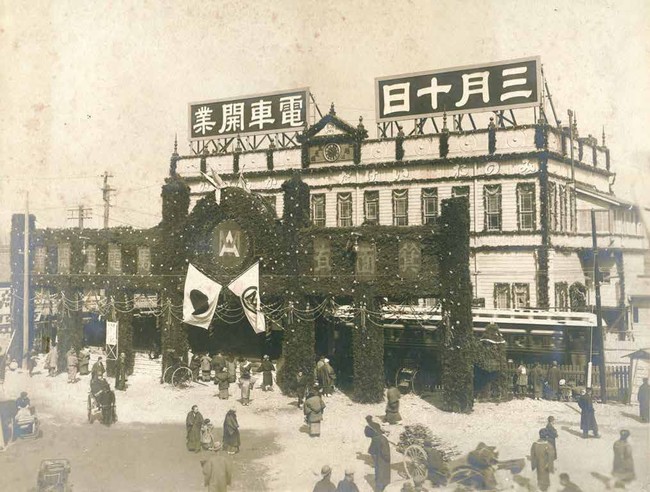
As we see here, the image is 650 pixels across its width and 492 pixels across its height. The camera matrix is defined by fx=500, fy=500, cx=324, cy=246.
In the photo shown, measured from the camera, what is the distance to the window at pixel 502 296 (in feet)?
84.2

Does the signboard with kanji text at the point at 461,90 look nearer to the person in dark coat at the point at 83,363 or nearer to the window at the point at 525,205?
the window at the point at 525,205

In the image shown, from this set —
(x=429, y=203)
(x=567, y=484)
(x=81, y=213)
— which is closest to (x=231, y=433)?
(x=567, y=484)

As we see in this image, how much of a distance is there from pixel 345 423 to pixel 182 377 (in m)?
8.48

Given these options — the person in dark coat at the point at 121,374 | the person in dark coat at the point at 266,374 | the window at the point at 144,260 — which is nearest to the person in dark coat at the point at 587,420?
the person in dark coat at the point at 266,374

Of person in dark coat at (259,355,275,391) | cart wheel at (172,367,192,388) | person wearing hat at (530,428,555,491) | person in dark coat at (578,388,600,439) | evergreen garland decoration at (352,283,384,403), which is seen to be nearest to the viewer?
person wearing hat at (530,428,555,491)

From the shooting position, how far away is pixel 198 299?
860 inches

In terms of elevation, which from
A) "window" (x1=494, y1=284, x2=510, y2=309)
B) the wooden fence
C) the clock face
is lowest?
the wooden fence

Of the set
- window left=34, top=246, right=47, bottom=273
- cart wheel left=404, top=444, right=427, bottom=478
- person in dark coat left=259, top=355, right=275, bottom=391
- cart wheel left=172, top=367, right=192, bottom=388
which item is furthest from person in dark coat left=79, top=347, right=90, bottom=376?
cart wheel left=404, top=444, right=427, bottom=478

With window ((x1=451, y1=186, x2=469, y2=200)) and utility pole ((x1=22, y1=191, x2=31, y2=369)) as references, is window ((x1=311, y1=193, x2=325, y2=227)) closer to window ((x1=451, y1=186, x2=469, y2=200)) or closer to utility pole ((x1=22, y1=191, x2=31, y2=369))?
window ((x1=451, y1=186, x2=469, y2=200))

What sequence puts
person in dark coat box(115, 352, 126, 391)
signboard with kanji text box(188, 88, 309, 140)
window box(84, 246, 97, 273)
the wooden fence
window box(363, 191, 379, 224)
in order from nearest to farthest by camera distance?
the wooden fence < person in dark coat box(115, 352, 126, 391) < window box(84, 246, 97, 273) < signboard with kanji text box(188, 88, 309, 140) < window box(363, 191, 379, 224)

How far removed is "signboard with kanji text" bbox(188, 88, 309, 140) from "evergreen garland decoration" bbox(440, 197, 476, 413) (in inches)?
446

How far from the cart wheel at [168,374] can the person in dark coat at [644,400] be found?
17.8m

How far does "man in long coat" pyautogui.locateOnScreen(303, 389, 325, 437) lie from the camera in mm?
15930

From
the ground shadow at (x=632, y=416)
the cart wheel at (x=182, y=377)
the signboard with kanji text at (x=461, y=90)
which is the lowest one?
the ground shadow at (x=632, y=416)
